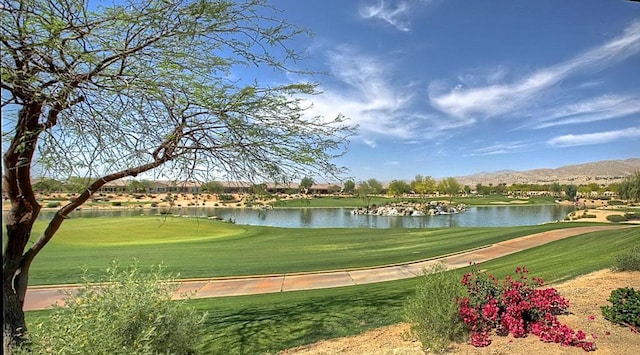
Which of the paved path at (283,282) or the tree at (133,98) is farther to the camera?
the paved path at (283,282)

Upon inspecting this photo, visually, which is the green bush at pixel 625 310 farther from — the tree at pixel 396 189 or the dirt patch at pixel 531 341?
the tree at pixel 396 189

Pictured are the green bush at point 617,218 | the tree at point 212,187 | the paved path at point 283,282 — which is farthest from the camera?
the green bush at point 617,218

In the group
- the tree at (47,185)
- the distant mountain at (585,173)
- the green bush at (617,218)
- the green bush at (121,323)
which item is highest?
the distant mountain at (585,173)

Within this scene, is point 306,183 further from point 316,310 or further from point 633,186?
point 633,186

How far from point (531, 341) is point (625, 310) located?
138 cm

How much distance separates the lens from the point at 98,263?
12.4m

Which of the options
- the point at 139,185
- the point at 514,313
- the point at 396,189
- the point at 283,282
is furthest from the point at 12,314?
the point at 396,189

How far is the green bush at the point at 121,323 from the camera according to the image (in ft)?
10.8

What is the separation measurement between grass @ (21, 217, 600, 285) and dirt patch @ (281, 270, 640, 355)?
327 centimetres

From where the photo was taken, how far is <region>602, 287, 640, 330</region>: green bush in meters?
4.84

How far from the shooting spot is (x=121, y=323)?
374 cm

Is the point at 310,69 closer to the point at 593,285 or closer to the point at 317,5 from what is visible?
the point at 317,5

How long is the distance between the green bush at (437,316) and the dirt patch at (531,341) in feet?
0.51

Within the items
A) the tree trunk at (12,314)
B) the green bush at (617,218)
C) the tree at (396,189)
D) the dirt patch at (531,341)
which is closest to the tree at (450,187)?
the tree at (396,189)
